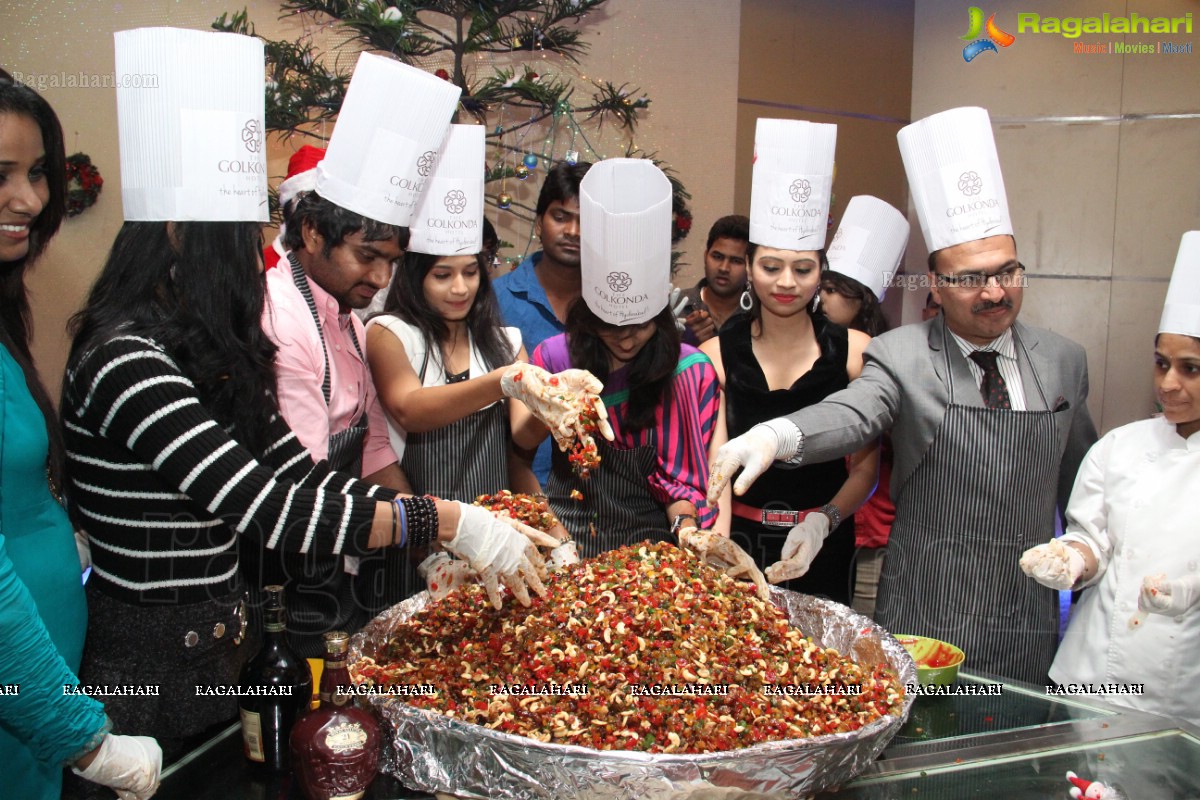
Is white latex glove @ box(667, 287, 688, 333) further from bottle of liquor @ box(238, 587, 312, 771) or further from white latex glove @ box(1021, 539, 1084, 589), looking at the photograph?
bottle of liquor @ box(238, 587, 312, 771)

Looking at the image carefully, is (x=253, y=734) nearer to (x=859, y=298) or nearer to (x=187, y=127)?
(x=187, y=127)

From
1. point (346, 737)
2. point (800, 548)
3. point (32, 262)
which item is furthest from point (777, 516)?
point (32, 262)

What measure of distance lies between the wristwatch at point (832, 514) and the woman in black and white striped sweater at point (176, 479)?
112 cm

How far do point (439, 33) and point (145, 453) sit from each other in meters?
3.68

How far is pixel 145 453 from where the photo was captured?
1.44 meters

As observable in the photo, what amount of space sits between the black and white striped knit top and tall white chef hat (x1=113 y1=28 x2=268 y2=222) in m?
0.26

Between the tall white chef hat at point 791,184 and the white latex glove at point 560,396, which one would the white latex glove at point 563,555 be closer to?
the white latex glove at point 560,396

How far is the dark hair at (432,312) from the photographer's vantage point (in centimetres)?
228

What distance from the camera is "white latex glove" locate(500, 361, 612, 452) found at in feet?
6.22

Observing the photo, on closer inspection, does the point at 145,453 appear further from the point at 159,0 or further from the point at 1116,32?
the point at 1116,32

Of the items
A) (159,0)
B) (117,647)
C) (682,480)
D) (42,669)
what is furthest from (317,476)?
(159,0)

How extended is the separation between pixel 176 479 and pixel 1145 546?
6.11 feet

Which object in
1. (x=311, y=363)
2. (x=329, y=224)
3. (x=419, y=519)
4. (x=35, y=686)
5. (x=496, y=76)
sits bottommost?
(x=35, y=686)

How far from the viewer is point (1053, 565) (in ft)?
6.22
